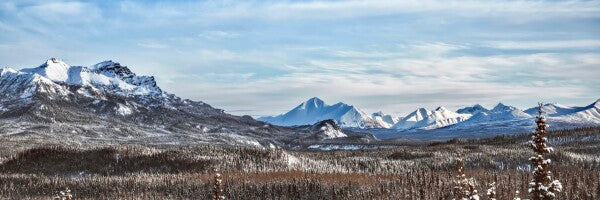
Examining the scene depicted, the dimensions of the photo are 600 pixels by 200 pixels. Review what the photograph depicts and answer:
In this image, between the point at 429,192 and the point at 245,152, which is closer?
the point at 429,192

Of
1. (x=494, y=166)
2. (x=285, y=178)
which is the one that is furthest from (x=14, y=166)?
(x=494, y=166)

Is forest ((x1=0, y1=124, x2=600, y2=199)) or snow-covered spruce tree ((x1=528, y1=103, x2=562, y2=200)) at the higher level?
snow-covered spruce tree ((x1=528, y1=103, x2=562, y2=200))

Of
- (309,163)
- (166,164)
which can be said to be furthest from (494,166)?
(166,164)

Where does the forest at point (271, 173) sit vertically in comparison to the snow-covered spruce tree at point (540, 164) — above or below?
below

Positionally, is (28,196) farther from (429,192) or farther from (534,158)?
(534,158)

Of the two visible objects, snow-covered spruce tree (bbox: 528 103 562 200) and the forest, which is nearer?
snow-covered spruce tree (bbox: 528 103 562 200)

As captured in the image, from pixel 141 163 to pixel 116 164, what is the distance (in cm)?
279

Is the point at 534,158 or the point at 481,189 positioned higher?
the point at 534,158

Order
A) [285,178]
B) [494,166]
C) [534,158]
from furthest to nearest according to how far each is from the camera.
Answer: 1. [494,166]
2. [285,178]
3. [534,158]

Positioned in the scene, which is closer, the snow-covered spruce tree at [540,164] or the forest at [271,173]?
the snow-covered spruce tree at [540,164]

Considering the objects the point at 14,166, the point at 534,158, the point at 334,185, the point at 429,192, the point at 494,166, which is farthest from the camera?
the point at 14,166

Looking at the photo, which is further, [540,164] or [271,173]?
[271,173]

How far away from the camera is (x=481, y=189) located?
110 ft

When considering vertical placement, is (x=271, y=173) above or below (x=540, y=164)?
below
